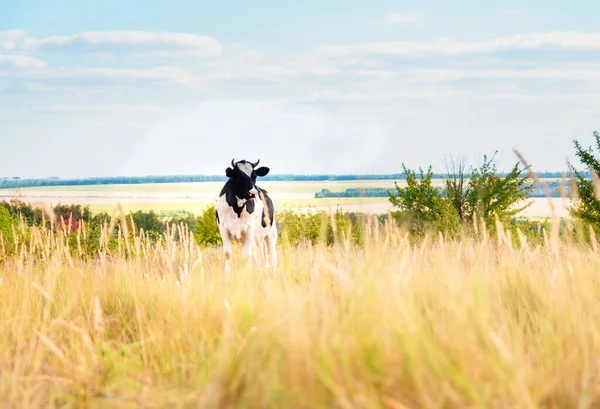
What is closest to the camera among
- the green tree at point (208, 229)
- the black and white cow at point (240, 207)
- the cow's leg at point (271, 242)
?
the black and white cow at point (240, 207)

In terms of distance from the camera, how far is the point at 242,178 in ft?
38.1

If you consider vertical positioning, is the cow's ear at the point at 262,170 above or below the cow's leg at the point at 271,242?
above

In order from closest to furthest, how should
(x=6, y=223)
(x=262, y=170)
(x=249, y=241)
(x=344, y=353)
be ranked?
(x=344, y=353) → (x=249, y=241) → (x=262, y=170) → (x=6, y=223)

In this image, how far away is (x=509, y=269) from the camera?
683 cm

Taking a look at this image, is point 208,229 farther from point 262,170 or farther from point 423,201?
point 262,170

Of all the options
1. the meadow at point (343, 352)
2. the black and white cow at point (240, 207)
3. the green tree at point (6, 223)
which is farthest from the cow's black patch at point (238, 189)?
the green tree at point (6, 223)

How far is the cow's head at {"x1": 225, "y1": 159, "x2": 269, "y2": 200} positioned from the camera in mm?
11539

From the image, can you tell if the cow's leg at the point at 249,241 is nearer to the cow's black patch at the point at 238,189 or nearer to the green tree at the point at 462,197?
the cow's black patch at the point at 238,189

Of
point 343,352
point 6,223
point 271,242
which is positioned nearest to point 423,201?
point 271,242

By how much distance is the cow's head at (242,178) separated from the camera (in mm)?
11539

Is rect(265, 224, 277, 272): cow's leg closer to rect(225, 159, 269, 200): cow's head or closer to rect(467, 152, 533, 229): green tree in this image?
rect(225, 159, 269, 200): cow's head

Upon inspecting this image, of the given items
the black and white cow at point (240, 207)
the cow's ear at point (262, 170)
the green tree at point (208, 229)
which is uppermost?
the cow's ear at point (262, 170)

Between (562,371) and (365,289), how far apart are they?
1146mm

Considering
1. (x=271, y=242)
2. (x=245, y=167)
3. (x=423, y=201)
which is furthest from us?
(x=423, y=201)
